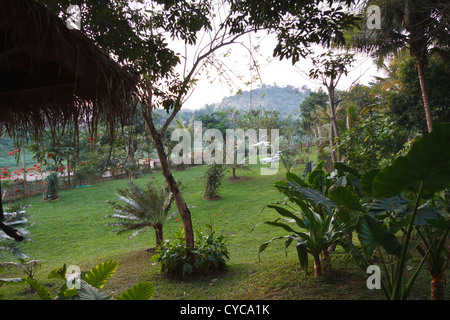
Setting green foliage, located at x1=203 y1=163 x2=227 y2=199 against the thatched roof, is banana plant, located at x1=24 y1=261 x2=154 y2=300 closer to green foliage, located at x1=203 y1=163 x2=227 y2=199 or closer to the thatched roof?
the thatched roof

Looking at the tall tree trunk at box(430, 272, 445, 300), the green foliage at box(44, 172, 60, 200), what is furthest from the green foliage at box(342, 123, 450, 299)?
the green foliage at box(44, 172, 60, 200)

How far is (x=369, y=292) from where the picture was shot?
2.46 metres

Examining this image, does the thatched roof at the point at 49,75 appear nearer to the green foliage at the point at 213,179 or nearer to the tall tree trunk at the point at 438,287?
the tall tree trunk at the point at 438,287

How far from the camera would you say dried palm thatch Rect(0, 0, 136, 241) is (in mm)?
1146

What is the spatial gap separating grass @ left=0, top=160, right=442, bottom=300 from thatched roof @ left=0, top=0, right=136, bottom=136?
122cm

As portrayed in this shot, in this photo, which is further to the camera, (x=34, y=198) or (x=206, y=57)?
(x=34, y=198)

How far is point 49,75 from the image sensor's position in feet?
5.12

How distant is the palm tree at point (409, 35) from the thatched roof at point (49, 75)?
6.77m

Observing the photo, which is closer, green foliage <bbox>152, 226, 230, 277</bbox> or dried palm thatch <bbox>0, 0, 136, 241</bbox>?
dried palm thatch <bbox>0, 0, 136, 241</bbox>

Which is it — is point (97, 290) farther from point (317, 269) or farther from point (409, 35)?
point (409, 35)

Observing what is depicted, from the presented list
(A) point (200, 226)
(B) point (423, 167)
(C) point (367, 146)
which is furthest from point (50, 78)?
(A) point (200, 226)
